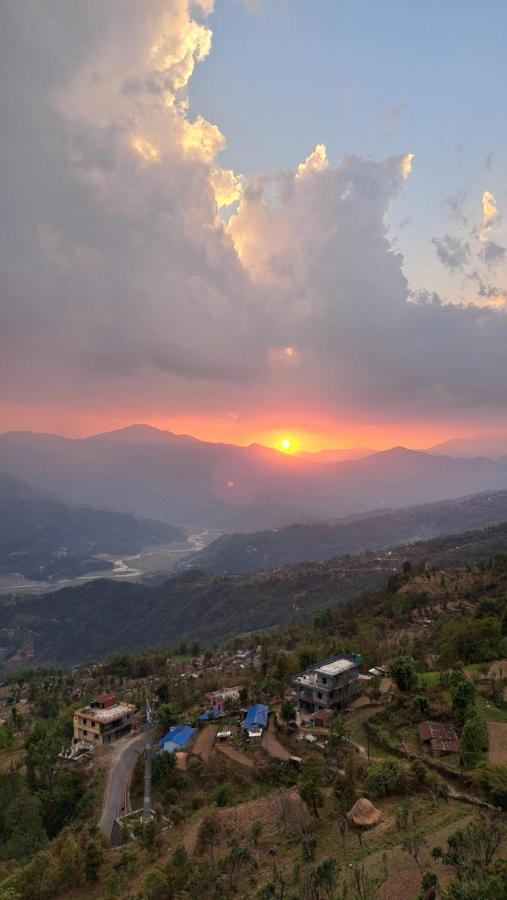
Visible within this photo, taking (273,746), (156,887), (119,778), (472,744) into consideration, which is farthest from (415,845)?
(119,778)

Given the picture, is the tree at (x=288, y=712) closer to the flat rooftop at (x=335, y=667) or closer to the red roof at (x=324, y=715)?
the red roof at (x=324, y=715)

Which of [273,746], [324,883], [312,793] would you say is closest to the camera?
[324,883]

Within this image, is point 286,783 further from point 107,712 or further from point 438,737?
point 107,712

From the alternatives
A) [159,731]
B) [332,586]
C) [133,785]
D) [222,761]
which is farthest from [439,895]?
[332,586]

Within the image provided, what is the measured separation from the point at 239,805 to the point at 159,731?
17583 mm

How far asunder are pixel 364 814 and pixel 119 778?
19.7 metres

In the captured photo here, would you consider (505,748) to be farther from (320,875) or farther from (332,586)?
(332,586)

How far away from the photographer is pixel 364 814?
2034 centimetres

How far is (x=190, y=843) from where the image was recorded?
2153 centimetres

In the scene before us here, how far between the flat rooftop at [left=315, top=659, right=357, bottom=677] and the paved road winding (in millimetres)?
14074

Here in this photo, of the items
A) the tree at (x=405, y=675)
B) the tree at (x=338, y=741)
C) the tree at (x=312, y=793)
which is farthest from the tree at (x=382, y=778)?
the tree at (x=405, y=675)

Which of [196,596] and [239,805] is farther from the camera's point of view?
[196,596]

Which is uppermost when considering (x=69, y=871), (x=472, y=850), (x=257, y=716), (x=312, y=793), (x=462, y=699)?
(x=472, y=850)

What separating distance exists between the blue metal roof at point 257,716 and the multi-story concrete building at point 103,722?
11791 mm
